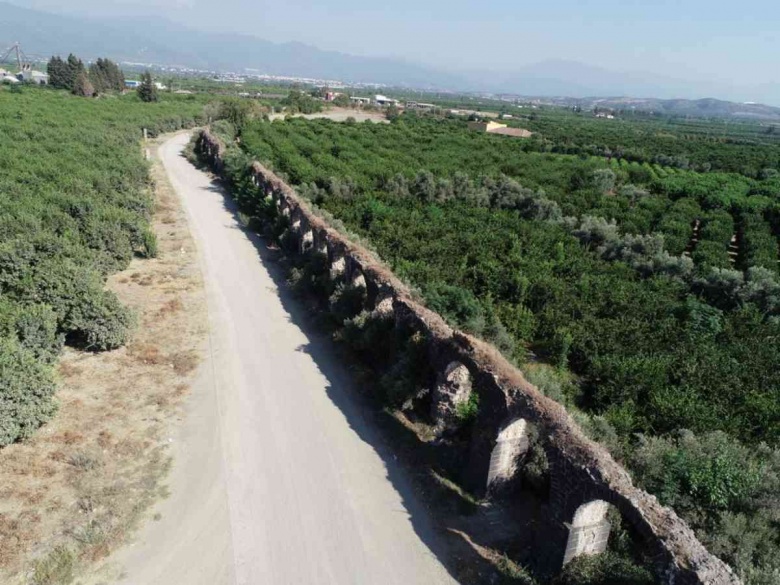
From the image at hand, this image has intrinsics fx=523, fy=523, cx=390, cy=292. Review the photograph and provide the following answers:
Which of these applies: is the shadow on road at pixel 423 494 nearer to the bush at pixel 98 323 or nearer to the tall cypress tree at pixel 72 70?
the bush at pixel 98 323

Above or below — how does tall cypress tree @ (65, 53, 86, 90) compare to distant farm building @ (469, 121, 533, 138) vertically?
above

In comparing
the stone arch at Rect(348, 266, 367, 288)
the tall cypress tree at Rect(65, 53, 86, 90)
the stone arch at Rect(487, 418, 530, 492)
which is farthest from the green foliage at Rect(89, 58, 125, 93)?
the stone arch at Rect(487, 418, 530, 492)

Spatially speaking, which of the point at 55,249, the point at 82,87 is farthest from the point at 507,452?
the point at 82,87

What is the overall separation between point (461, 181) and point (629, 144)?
231ft

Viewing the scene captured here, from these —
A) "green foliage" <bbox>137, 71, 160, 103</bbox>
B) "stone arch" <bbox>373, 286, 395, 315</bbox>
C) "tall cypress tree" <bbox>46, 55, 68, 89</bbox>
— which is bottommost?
"stone arch" <bbox>373, 286, 395, 315</bbox>

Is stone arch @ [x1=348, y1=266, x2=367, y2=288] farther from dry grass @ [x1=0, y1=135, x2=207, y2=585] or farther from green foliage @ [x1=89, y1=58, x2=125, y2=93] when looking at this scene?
green foliage @ [x1=89, y1=58, x2=125, y2=93]

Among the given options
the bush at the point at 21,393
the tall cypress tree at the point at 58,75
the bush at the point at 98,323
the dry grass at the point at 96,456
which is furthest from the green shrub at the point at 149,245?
the tall cypress tree at the point at 58,75

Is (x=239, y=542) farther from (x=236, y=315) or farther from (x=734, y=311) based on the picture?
(x=734, y=311)

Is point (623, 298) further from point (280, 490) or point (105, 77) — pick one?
point (105, 77)

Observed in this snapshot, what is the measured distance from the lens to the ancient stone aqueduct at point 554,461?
8.14 m

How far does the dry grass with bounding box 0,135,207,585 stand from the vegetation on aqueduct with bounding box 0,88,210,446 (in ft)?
2.37

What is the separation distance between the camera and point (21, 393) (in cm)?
1262

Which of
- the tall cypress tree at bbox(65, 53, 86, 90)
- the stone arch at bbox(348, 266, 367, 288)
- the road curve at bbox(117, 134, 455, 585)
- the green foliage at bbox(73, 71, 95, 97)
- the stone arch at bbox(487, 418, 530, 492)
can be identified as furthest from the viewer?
the tall cypress tree at bbox(65, 53, 86, 90)

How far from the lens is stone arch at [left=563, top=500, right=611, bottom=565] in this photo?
9180 mm
